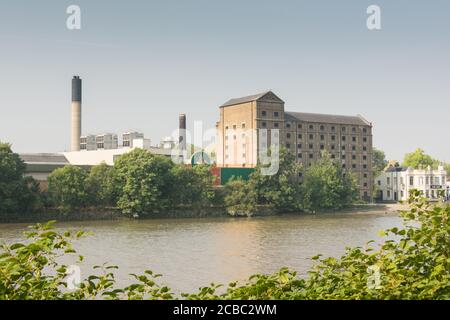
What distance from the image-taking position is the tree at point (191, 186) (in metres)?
61.6

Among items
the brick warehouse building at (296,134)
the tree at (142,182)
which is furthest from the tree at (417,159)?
the tree at (142,182)

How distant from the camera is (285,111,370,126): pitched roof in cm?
9106

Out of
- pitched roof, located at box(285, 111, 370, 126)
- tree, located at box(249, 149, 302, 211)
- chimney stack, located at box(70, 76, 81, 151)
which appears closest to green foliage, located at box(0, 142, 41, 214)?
chimney stack, located at box(70, 76, 81, 151)

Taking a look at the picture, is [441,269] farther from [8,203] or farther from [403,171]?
[403,171]

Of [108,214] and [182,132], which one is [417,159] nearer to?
[182,132]

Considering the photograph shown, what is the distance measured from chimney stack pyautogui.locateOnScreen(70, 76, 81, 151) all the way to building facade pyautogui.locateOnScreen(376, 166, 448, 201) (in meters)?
51.9

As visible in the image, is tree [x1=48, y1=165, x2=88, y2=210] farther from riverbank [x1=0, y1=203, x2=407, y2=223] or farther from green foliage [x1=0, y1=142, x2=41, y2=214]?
green foliage [x1=0, y1=142, x2=41, y2=214]

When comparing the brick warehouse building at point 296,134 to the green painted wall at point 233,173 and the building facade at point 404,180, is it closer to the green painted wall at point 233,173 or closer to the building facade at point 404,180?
the building facade at point 404,180

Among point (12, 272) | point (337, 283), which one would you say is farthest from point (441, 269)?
point (12, 272)

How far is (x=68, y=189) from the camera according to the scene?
54031 mm

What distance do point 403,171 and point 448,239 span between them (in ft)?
304

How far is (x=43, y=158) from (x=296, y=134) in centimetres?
4113

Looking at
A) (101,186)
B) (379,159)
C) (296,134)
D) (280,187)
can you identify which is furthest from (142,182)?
(379,159)

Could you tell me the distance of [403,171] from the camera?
94.0 m
